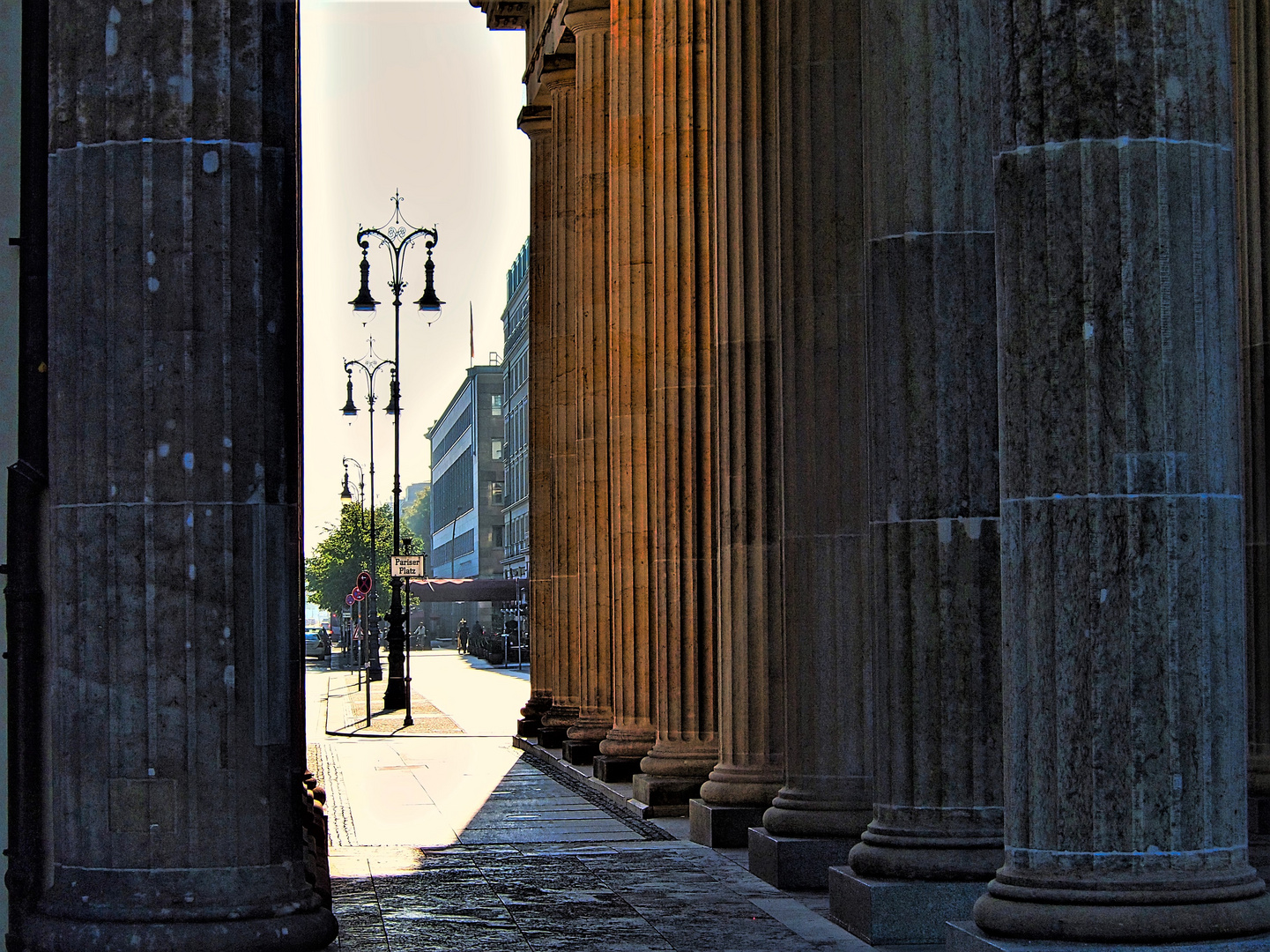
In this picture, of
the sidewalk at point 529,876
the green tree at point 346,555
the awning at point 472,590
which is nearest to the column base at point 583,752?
the sidewalk at point 529,876

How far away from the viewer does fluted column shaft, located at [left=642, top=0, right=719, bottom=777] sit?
1864 cm

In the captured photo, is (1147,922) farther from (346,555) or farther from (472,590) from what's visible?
(346,555)

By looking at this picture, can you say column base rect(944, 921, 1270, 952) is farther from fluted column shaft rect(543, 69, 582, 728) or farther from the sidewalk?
fluted column shaft rect(543, 69, 582, 728)

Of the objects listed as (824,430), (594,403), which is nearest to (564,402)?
(594,403)

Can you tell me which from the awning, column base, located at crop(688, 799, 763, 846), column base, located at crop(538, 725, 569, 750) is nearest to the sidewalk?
column base, located at crop(688, 799, 763, 846)

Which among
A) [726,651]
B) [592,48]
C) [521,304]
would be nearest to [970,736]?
[726,651]

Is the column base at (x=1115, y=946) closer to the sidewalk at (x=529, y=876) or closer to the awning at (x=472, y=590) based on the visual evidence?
the sidewalk at (x=529, y=876)

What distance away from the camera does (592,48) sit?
25.6m

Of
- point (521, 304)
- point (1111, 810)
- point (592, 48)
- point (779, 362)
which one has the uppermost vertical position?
point (521, 304)

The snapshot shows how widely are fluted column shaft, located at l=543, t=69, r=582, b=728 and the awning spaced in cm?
4305

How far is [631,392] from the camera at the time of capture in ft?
72.5

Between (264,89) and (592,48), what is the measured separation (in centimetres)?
1793

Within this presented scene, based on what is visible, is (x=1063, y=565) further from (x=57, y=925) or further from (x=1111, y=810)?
(x=57, y=925)

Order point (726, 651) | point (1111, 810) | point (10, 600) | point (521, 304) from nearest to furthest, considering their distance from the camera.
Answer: point (1111, 810) < point (10, 600) < point (726, 651) < point (521, 304)
